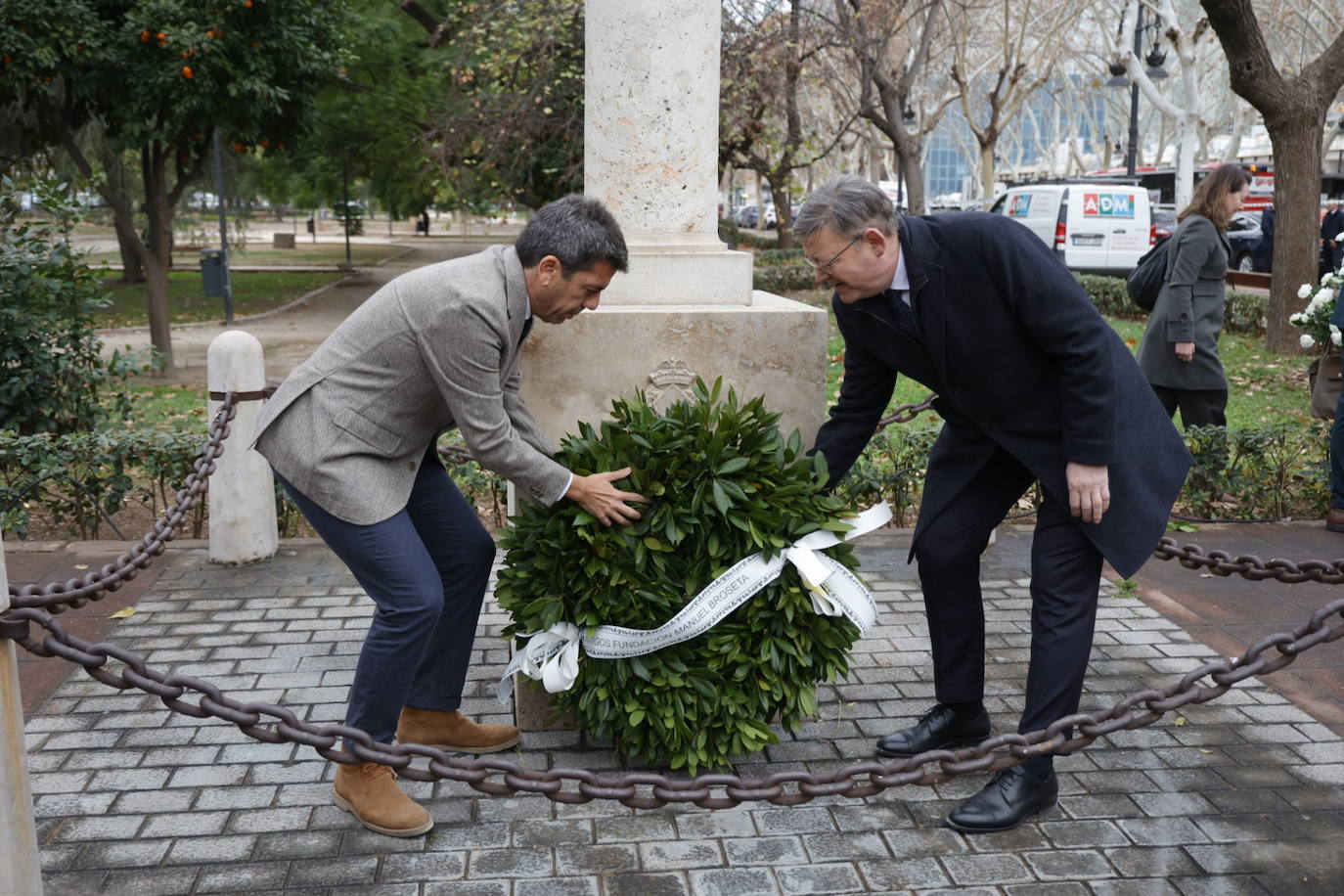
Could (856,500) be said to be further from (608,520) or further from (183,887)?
(183,887)

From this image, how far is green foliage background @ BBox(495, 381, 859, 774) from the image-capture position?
3555mm

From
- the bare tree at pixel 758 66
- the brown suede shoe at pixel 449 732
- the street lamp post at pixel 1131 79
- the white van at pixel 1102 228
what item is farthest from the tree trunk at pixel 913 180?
the brown suede shoe at pixel 449 732

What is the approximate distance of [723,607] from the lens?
357cm

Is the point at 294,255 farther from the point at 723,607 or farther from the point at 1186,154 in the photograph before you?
the point at 723,607

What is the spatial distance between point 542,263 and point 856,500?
379cm

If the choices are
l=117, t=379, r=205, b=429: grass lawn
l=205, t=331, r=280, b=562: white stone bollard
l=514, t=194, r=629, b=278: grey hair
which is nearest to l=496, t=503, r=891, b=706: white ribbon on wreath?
l=514, t=194, r=629, b=278: grey hair

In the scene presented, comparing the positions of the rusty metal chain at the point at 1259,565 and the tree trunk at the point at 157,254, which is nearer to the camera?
the rusty metal chain at the point at 1259,565

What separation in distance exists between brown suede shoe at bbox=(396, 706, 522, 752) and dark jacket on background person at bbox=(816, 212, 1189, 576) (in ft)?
5.72

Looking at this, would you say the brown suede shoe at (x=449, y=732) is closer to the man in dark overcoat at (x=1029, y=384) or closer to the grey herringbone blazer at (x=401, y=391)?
the grey herringbone blazer at (x=401, y=391)

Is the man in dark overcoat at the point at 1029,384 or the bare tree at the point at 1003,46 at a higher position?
the bare tree at the point at 1003,46

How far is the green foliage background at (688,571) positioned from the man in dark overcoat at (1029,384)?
1.61ft

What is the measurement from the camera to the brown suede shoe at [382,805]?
11.1 ft

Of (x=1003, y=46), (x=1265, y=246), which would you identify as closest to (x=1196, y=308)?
(x=1265, y=246)

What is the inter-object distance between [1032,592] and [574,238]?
1675 mm
